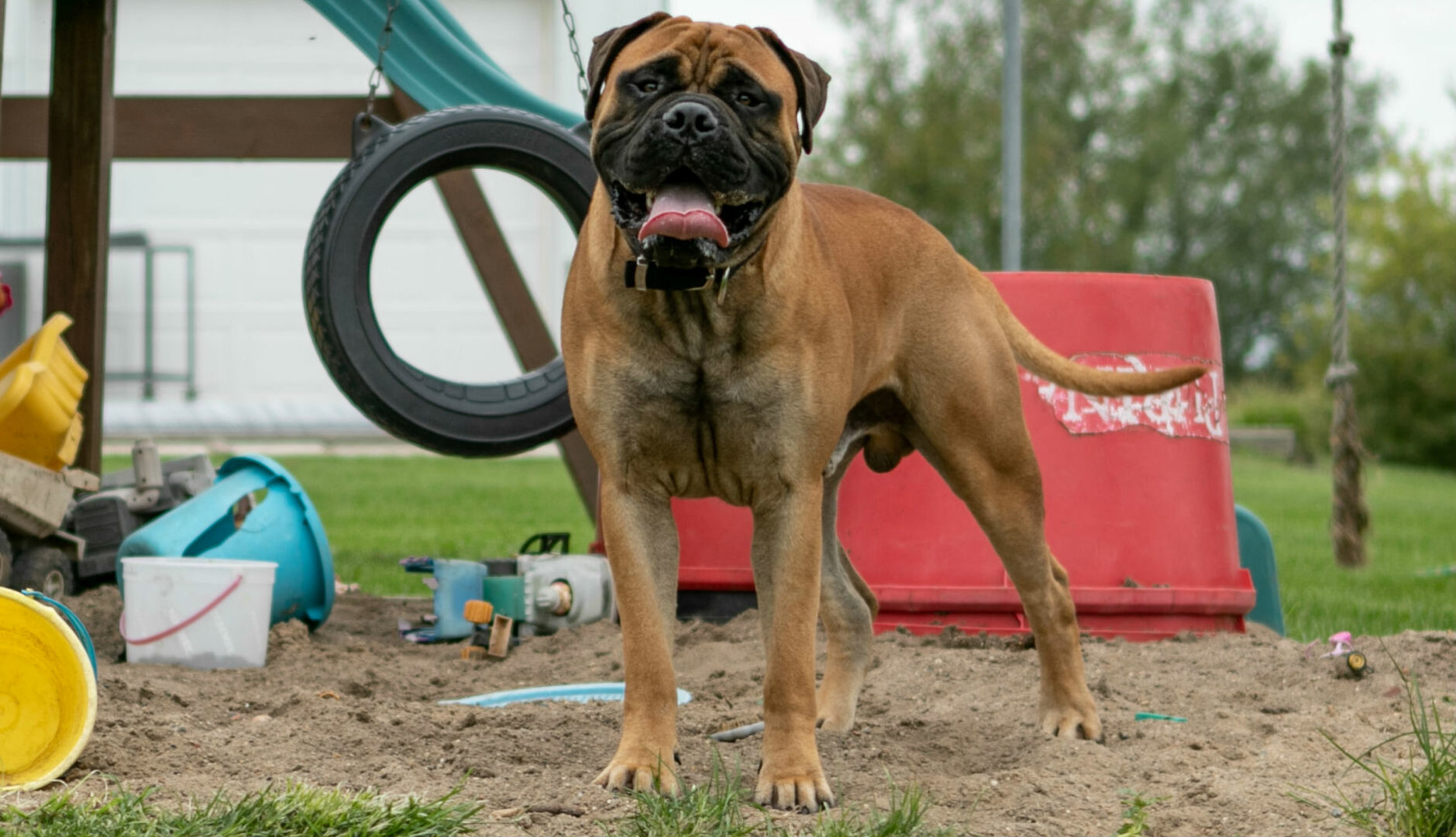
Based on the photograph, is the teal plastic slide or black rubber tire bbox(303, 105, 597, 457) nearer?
black rubber tire bbox(303, 105, 597, 457)

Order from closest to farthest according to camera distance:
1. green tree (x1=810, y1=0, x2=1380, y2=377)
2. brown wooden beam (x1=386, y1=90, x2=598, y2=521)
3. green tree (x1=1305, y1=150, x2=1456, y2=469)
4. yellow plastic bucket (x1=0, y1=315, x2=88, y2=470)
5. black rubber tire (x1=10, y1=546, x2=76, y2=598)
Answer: yellow plastic bucket (x1=0, y1=315, x2=88, y2=470), black rubber tire (x1=10, y1=546, x2=76, y2=598), brown wooden beam (x1=386, y1=90, x2=598, y2=521), green tree (x1=1305, y1=150, x2=1456, y2=469), green tree (x1=810, y1=0, x2=1380, y2=377)

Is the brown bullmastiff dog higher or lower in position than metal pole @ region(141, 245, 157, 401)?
higher

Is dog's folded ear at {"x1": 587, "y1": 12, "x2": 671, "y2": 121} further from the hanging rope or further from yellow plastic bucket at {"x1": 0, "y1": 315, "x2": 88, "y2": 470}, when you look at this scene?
the hanging rope

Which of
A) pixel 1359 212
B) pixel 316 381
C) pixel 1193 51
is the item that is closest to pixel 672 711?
pixel 316 381

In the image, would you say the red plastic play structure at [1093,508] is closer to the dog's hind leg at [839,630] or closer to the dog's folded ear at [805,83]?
the dog's hind leg at [839,630]

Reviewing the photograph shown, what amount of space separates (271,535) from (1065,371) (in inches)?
111

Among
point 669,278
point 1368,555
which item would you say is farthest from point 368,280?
point 1368,555

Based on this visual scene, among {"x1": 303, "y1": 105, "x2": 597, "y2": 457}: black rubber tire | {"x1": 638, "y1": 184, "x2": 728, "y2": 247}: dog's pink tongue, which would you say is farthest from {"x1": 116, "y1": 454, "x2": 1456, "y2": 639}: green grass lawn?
{"x1": 638, "y1": 184, "x2": 728, "y2": 247}: dog's pink tongue

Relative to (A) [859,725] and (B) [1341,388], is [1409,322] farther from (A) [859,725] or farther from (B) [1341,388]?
(A) [859,725]

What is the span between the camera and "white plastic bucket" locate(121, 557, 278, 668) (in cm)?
440

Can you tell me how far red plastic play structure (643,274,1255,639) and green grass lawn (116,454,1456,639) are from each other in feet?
3.05

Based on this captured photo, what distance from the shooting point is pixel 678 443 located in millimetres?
3154

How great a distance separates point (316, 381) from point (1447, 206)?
2018 cm

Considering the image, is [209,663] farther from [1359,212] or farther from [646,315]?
[1359,212]
